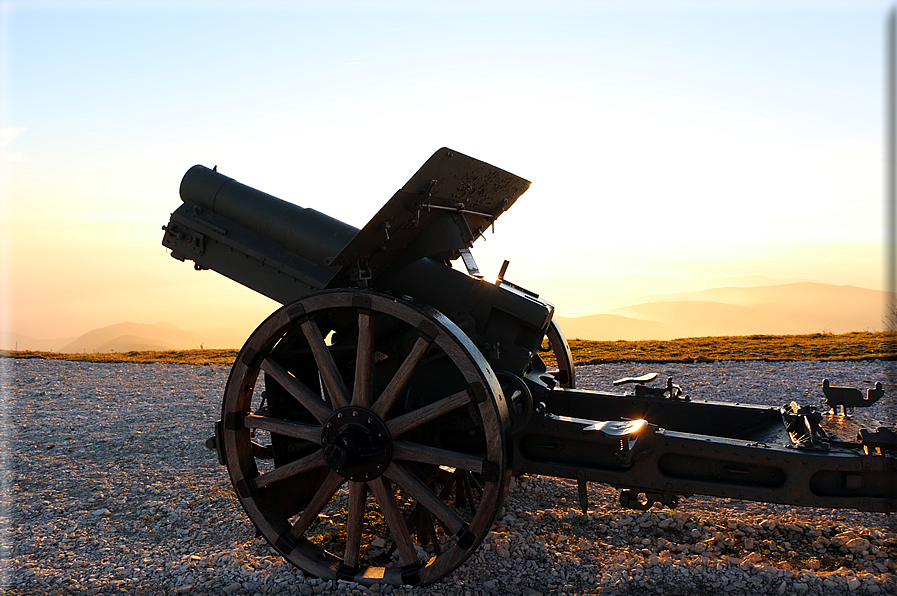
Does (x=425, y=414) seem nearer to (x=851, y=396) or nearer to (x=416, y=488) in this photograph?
(x=416, y=488)

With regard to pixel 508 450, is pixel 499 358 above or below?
above

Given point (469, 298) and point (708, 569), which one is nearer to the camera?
point (708, 569)

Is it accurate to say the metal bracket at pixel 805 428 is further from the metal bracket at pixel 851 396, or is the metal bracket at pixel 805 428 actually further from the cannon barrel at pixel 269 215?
the cannon barrel at pixel 269 215

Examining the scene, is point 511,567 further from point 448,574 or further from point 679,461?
point 679,461

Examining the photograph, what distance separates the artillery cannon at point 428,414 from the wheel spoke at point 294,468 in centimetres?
1

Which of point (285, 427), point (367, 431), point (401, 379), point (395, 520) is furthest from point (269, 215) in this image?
point (395, 520)

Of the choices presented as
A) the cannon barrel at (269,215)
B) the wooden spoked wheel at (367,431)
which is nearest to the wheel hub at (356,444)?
the wooden spoked wheel at (367,431)

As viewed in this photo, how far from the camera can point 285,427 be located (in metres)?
4.33

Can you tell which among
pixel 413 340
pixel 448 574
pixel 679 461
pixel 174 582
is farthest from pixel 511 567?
pixel 174 582

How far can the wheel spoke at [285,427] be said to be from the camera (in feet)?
13.8

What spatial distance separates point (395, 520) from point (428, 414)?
2.37 ft

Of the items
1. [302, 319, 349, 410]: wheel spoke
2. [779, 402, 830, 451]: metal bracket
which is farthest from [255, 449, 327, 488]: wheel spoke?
[779, 402, 830, 451]: metal bracket

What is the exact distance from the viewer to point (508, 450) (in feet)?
12.7

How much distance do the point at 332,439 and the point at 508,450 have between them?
1.09 m
